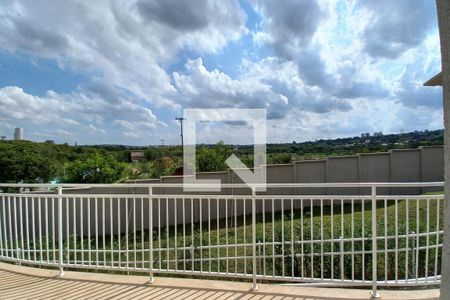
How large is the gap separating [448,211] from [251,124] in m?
9.02

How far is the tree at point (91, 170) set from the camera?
611 inches

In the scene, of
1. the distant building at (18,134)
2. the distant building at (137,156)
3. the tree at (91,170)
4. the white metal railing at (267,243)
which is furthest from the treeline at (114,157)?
the white metal railing at (267,243)

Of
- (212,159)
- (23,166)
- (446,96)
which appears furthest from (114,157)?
(446,96)

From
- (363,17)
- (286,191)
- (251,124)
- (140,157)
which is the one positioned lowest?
(286,191)

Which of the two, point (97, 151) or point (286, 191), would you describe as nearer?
point (286, 191)

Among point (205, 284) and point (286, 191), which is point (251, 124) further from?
point (205, 284)

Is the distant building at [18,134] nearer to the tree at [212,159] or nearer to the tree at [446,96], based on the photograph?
the tree at [212,159]

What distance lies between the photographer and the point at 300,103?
14.6 metres

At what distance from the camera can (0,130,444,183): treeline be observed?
1462cm

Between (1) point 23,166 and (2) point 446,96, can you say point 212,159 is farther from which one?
(2) point 446,96

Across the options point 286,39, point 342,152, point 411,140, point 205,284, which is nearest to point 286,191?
point 342,152

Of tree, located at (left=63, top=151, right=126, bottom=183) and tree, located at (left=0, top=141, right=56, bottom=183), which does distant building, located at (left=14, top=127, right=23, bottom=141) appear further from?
tree, located at (left=63, top=151, right=126, bottom=183)

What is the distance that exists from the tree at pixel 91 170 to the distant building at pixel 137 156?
327 centimetres

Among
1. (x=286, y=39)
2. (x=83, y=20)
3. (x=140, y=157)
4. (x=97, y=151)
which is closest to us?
(x=83, y=20)
